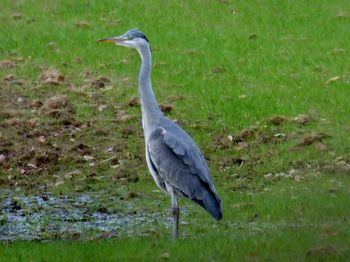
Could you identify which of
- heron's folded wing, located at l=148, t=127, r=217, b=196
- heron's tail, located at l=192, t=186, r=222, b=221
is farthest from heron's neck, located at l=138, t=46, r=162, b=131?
heron's tail, located at l=192, t=186, r=222, b=221

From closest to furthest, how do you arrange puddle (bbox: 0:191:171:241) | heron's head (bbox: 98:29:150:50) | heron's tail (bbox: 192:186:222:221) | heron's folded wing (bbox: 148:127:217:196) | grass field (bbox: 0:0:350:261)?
heron's tail (bbox: 192:186:222:221) < grass field (bbox: 0:0:350:261) < heron's folded wing (bbox: 148:127:217:196) < puddle (bbox: 0:191:171:241) < heron's head (bbox: 98:29:150:50)

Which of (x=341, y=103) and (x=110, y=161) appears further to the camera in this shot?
(x=341, y=103)

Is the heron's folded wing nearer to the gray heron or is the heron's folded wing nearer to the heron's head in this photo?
the gray heron

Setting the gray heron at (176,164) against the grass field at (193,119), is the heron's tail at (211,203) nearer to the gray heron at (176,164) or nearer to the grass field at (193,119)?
the gray heron at (176,164)

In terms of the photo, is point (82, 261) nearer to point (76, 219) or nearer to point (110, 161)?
point (76, 219)

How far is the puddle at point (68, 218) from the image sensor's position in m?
12.7

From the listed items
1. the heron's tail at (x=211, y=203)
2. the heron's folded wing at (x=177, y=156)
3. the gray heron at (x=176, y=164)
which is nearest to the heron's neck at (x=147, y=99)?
the gray heron at (x=176, y=164)

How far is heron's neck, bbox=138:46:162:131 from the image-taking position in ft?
42.0

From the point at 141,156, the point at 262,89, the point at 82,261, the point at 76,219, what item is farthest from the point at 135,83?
the point at 82,261

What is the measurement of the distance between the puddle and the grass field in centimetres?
6

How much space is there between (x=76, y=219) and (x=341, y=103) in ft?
21.0

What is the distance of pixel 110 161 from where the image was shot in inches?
634

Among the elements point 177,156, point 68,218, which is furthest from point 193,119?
point 177,156

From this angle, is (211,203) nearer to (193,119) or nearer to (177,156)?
(177,156)
